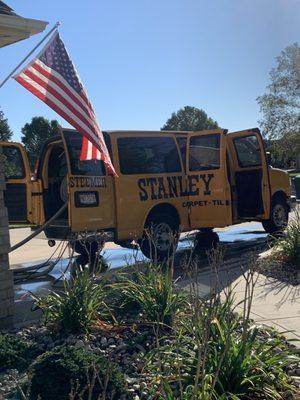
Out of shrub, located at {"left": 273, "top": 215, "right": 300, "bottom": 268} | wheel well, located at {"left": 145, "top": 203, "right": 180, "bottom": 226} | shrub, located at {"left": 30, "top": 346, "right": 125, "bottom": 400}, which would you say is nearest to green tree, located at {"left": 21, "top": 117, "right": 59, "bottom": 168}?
wheel well, located at {"left": 145, "top": 203, "right": 180, "bottom": 226}

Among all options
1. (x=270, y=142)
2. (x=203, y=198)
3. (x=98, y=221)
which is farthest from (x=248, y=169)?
(x=270, y=142)

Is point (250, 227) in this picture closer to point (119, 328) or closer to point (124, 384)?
point (119, 328)

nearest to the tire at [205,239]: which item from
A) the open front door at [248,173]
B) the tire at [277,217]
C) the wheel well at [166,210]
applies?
the open front door at [248,173]

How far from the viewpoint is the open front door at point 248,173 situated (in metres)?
10.9

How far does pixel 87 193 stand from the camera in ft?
29.4

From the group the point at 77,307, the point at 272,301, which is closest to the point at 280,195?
the point at 272,301

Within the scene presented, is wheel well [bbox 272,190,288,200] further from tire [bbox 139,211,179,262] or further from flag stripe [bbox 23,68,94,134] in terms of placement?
flag stripe [bbox 23,68,94,134]

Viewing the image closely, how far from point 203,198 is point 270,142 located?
113ft

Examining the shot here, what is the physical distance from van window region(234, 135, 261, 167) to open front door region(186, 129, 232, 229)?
3.57ft

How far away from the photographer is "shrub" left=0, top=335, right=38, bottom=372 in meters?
4.02

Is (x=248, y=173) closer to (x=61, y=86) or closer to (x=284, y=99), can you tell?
(x=61, y=86)

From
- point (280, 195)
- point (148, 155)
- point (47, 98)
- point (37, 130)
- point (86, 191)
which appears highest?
point (37, 130)

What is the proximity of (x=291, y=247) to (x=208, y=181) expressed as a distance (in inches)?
117

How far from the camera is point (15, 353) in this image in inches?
163
